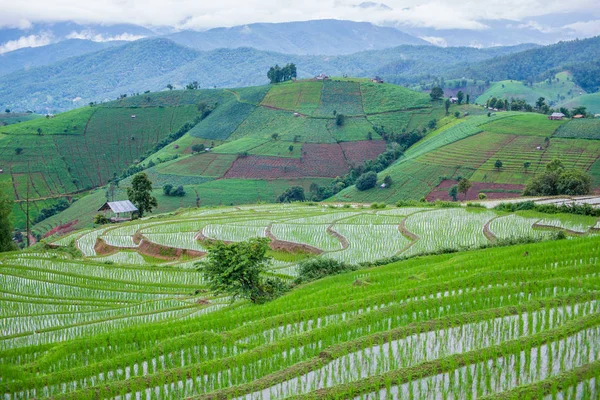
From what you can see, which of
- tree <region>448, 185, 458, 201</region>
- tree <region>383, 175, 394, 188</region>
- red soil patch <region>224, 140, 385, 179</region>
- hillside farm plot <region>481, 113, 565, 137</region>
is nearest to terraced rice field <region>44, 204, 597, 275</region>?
tree <region>448, 185, 458, 201</region>

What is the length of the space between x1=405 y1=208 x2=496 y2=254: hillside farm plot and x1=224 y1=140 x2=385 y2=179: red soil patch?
62.3 meters

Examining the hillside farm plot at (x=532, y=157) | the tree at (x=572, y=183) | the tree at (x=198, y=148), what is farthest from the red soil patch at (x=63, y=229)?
the tree at (x=572, y=183)

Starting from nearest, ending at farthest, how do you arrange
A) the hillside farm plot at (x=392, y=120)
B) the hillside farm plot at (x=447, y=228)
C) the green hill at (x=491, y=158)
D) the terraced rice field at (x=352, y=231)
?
1. the hillside farm plot at (x=447, y=228)
2. the terraced rice field at (x=352, y=231)
3. the green hill at (x=491, y=158)
4. the hillside farm plot at (x=392, y=120)

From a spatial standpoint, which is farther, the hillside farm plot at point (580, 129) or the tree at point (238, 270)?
the hillside farm plot at point (580, 129)

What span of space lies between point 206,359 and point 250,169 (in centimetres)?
10141

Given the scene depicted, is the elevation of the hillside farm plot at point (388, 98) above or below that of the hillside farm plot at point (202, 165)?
above


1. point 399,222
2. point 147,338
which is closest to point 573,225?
point 399,222

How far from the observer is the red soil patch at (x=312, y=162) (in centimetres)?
11444

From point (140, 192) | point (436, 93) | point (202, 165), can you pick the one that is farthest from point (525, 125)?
point (140, 192)

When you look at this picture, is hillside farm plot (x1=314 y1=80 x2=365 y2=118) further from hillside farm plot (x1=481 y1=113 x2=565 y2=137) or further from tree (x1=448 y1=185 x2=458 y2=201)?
tree (x1=448 y1=185 x2=458 y2=201)

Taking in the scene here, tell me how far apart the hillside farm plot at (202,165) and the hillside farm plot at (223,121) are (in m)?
18.0

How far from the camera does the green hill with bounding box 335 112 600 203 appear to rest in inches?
3492

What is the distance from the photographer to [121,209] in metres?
72.8

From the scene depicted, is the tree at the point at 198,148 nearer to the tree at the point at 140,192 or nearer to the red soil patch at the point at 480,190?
the tree at the point at 140,192
